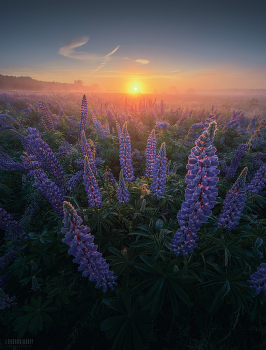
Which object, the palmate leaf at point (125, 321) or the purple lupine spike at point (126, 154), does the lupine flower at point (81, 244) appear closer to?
the palmate leaf at point (125, 321)

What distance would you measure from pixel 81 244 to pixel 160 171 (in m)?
1.61

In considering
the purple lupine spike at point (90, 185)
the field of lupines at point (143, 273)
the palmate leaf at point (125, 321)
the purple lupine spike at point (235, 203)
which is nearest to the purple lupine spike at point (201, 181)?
the field of lupines at point (143, 273)

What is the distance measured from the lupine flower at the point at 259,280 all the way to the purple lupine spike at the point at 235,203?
1.67 ft

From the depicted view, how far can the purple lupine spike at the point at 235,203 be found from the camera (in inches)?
70.8

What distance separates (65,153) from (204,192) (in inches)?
156

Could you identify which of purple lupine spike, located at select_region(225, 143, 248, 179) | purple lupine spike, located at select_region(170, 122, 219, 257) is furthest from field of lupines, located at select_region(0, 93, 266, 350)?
purple lupine spike, located at select_region(225, 143, 248, 179)

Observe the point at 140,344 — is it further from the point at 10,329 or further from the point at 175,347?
the point at 10,329

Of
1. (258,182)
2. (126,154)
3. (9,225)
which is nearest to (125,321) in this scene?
(9,225)

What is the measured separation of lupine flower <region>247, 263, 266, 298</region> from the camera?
155cm

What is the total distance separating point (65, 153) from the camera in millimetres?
4309

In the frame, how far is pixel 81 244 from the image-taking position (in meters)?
1.45

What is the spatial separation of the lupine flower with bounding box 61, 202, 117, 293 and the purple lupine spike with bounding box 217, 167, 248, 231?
5.30ft

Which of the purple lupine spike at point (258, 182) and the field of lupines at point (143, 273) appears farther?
the purple lupine spike at point (258, 182)

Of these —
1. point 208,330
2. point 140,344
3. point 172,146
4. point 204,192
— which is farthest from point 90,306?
point 172,146
